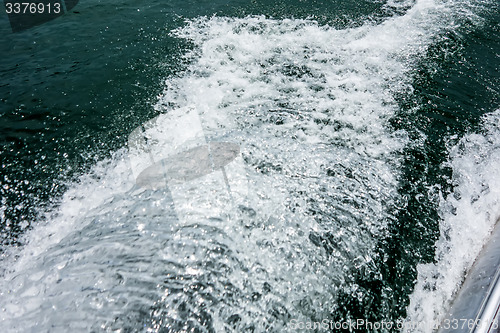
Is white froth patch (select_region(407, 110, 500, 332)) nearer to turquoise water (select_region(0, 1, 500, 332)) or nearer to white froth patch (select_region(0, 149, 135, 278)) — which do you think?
turquoise water (select_region(0, 1, 500, 332))

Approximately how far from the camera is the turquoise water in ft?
7.62

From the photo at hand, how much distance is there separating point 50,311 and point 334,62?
541cm

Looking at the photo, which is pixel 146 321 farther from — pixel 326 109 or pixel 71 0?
pixel 71 0

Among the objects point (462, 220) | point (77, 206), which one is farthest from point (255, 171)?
point (462, 220)

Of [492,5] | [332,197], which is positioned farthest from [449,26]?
[332,197]

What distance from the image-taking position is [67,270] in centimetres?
244

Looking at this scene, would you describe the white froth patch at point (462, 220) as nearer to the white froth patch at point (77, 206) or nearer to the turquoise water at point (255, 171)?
the turquoise water at point (255, 171)

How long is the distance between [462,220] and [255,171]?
92.8 inches

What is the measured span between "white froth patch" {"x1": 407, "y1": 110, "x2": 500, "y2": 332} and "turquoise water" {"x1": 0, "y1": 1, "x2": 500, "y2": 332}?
0.06 ft

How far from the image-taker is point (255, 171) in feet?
10.7

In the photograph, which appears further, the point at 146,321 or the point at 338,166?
the point at 338,166

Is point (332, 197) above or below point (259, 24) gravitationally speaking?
below

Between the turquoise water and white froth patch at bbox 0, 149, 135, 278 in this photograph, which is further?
white froth patch at bbox 0, 149, 135, 278

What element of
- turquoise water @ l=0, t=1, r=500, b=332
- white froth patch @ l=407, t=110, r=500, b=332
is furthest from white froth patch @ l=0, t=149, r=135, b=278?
white froth patch @ l=407, t=110, r=500, b=332
